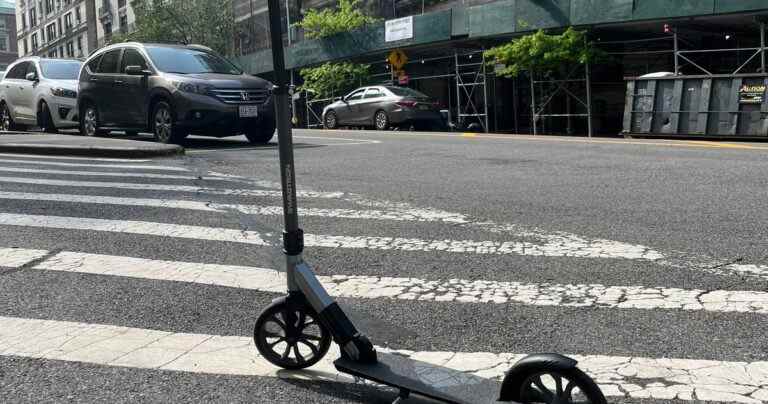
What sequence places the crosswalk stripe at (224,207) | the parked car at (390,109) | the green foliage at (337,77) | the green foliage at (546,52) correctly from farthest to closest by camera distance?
the green foliage at (337,77)
the parked car at (390,109)
the green foliage at (546,52)
the crosswalk stripe at (224,207)

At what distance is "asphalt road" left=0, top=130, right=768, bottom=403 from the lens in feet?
10.1

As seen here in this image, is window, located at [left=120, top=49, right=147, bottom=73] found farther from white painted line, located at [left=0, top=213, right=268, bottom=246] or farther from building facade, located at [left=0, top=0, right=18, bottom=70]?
building facade, located at [left=0, top=0, right=18, bottom=70]

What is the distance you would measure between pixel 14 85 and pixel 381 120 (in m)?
10.7

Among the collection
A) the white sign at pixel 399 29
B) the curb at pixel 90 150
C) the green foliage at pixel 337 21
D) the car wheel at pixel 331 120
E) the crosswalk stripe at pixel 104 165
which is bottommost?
the car wheel at pixel 331 120

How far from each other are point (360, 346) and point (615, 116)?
79.3 feet

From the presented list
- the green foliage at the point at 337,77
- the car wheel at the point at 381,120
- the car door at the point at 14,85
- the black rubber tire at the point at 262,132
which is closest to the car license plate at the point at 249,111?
the black rubber tire at the point at 262,132

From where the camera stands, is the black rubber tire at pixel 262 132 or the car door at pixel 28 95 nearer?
the black rubber tire at pixel 262 132

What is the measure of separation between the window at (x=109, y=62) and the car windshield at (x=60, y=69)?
3.45m

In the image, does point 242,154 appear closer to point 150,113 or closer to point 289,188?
point 150,113

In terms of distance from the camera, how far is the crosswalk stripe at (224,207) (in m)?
6.58

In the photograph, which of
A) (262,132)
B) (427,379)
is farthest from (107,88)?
(427,379)

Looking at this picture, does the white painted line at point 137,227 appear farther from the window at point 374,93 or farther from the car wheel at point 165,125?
the window at point 374,93

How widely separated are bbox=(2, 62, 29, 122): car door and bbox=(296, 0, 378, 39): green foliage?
16977mm

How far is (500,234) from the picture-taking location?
18.7 ft
